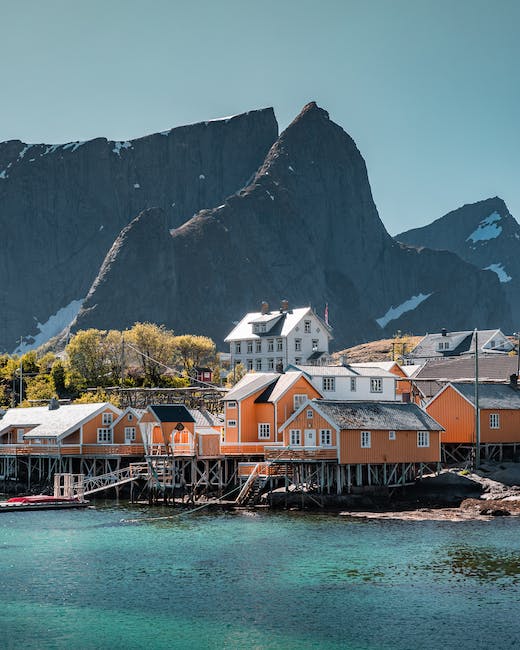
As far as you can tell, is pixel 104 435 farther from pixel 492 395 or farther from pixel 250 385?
pixel 492 395

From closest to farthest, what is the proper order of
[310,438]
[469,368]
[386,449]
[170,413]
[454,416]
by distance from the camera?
[386,449], [310,438], [170,413], [454,416], [469,368]

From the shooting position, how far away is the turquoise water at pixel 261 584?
3366cm

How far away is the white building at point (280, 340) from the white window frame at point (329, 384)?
4330cm

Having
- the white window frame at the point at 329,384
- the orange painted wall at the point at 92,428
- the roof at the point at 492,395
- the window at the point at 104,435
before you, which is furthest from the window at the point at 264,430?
the orange painted wall at the point at 92,428

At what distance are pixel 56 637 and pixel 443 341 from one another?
320 ft

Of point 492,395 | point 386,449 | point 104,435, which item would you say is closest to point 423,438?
point 386,449

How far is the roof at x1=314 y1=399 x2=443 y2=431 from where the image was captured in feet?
214

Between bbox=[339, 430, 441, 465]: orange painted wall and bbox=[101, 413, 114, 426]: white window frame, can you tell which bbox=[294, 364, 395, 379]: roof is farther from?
bbox=[101, 413, 114, 426]: white window frame

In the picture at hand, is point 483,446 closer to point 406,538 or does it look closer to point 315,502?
point 315,502

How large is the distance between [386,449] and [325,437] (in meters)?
4.06

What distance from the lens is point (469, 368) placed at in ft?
295

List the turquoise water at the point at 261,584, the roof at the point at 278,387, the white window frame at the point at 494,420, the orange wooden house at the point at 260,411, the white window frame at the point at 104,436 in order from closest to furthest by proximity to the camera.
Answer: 1. the turquoise water at the point at 261,584
2. the orange wooden house at the point at 260,411
3. the roof at the point at 278,387
4. the white window frame at the point at 494,420
5. the white window frame at the point at 104,436

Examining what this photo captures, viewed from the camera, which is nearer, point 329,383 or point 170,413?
point 170,413

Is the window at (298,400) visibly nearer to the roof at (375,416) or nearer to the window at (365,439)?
the roof at (375,416)
